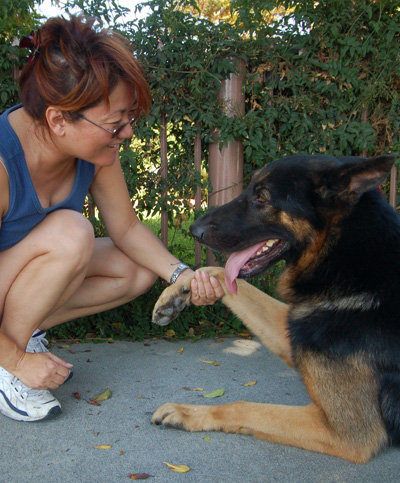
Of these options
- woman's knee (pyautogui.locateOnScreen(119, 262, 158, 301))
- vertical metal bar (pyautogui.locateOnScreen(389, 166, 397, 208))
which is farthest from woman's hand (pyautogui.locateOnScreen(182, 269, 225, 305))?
vertical metal bar (pyautogui.locateOnScreen(389, 166, 397, 208))

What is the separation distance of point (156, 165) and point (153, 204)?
14.2 inches

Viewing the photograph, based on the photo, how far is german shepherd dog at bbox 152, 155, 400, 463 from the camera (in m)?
2.26

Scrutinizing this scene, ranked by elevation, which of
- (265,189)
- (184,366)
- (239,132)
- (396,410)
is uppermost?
(239,132)

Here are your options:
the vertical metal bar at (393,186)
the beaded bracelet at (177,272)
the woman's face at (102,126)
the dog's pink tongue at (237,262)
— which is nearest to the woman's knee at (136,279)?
the beaded bracelet at (177,272)

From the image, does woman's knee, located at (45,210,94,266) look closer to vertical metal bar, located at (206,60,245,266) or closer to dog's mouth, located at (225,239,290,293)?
dog's mouth, located at (225,239,290,293)

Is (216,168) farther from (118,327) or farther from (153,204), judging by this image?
(118,327)

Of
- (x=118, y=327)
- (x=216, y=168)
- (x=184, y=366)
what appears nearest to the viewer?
(x=184, y=366)

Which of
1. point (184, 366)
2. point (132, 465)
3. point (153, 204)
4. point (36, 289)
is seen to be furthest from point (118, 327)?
point (132, 465)

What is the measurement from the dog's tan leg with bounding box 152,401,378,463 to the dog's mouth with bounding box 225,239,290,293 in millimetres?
695

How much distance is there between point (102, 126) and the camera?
98.4 inches

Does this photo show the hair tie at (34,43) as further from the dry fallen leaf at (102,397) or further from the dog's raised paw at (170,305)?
the dry fallen leaf at (102,397)

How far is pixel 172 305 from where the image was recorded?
2951 mm

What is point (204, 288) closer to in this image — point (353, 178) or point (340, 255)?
point (340, 255)

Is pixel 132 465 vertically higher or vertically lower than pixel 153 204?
lower
